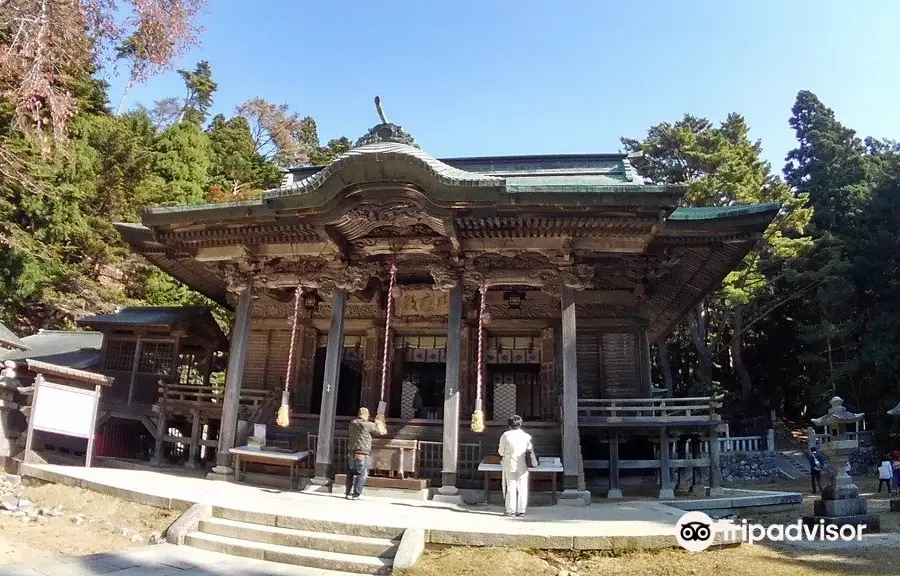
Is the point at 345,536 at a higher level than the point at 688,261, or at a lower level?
lower

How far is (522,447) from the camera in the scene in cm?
831

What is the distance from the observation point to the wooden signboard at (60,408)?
421 inches

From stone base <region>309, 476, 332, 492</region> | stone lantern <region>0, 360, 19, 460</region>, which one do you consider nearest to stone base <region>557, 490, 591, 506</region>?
stone base <region>309, 476, 332, 492</region>

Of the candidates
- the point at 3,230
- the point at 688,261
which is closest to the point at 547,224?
the point at 688,261

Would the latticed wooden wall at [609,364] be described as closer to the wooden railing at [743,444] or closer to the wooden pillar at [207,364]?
the wooden pillar at [207,364]

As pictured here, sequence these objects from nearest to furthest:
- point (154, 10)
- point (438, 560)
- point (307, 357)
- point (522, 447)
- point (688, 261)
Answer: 1. point (438, 560)
2. point (522, 447)
3. point (688, 261)
4. point (154, 10)
5. point (307, 357)

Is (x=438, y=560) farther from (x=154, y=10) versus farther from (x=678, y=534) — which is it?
(x=154, y=10)

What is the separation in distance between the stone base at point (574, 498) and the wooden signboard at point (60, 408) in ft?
30.2

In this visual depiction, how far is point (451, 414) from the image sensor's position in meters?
10.2

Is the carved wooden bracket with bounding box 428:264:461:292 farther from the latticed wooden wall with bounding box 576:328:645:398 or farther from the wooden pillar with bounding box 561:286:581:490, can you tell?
the latticed wooden wall with bounding box 576:328:645:398

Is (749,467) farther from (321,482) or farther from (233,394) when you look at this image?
(233,394)

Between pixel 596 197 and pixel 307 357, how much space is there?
8901 mm

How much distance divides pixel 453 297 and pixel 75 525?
699 centimetres

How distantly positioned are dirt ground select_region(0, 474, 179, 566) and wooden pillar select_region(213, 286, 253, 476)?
9.01 ft
